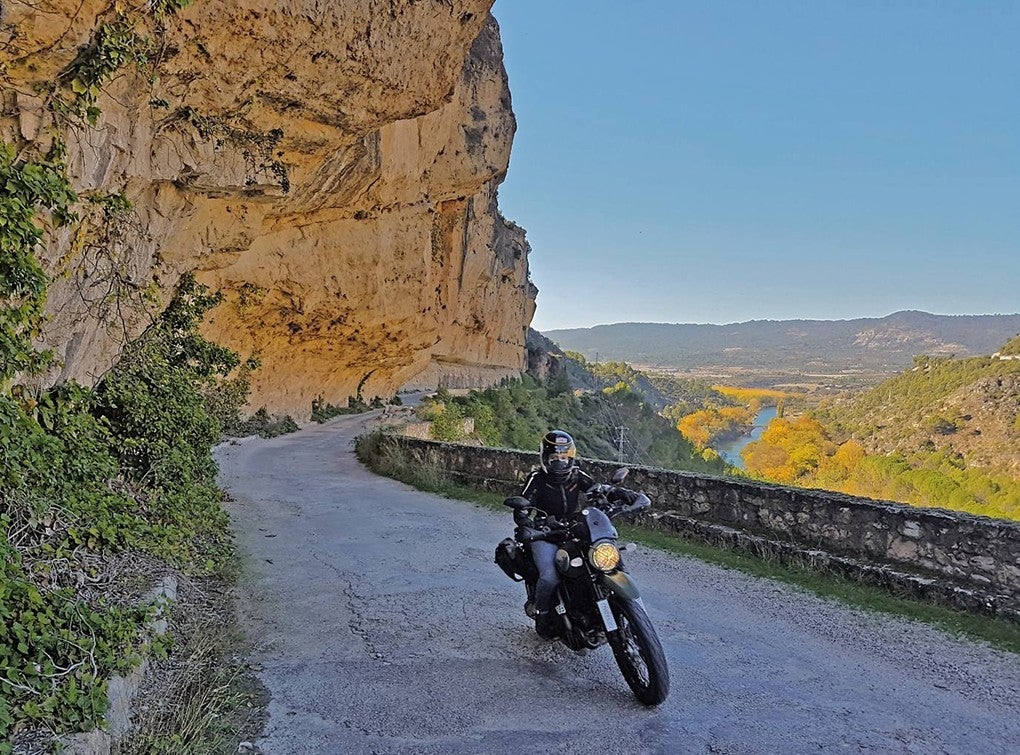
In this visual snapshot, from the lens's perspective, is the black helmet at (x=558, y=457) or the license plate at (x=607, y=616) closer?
the license plate at (x=607, y=616)

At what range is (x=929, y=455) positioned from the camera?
3119cm

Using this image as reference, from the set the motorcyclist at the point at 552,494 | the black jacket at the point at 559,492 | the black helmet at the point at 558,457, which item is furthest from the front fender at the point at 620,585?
the black helmet at the point at 558,457

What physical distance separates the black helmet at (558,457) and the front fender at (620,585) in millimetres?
846

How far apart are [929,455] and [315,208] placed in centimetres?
3027

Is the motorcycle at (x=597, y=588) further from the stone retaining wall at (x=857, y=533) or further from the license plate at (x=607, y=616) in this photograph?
the stone retaining wall at (x=857, y=533)

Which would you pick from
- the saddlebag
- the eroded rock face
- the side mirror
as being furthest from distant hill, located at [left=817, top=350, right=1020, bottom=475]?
the side mirror

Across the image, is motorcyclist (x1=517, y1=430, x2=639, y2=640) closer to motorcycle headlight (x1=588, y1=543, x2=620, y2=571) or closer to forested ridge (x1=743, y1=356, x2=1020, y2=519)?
motorcycle headlight (x1=588, y1=543, x2=620, y2=571)

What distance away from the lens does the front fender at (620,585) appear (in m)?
3.70

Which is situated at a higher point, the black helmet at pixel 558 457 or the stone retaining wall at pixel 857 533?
the black helmet at pixel 558 457

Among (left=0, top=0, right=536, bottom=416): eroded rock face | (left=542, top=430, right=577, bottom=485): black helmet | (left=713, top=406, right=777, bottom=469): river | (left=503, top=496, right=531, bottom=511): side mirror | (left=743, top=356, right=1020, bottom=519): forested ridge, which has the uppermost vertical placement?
(left=0, top=0, right=536, bottom=416): eroded rock face

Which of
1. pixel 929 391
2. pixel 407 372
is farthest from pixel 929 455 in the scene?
pixel 407 372

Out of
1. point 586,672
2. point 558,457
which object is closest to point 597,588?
point 586,672

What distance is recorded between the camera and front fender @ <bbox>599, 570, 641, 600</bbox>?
3.70 metres

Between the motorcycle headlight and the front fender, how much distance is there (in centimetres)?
5
